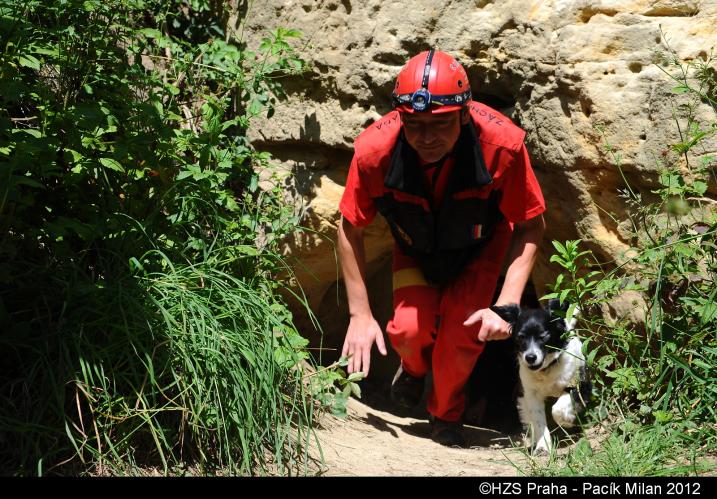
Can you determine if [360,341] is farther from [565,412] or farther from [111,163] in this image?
[111,163]

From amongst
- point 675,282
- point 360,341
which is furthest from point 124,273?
point 675,282

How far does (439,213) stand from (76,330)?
1725mm

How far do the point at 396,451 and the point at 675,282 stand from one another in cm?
149

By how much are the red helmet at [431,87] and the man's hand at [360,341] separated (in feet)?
3.20

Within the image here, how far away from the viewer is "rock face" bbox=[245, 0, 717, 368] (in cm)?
390

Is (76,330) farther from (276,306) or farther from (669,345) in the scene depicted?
(669,345)

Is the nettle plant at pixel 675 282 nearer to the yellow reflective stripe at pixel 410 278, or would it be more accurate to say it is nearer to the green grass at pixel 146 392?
the yellow reflective stripe at pixel 410 278

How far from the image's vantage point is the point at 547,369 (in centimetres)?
410

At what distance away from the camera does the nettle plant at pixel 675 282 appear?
11.0 ft

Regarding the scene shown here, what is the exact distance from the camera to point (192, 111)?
15.5ft

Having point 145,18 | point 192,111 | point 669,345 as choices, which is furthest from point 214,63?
point 669,345

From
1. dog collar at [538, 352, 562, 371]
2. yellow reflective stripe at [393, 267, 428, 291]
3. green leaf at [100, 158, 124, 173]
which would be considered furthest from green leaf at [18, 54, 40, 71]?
dog collar at [538, 352, 562, 371]

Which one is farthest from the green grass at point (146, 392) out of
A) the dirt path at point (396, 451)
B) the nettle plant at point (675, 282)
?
the nettle plant at point (675, 282)

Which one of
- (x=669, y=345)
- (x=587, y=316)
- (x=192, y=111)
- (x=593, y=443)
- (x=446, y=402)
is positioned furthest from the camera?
(x=192, y=111)
